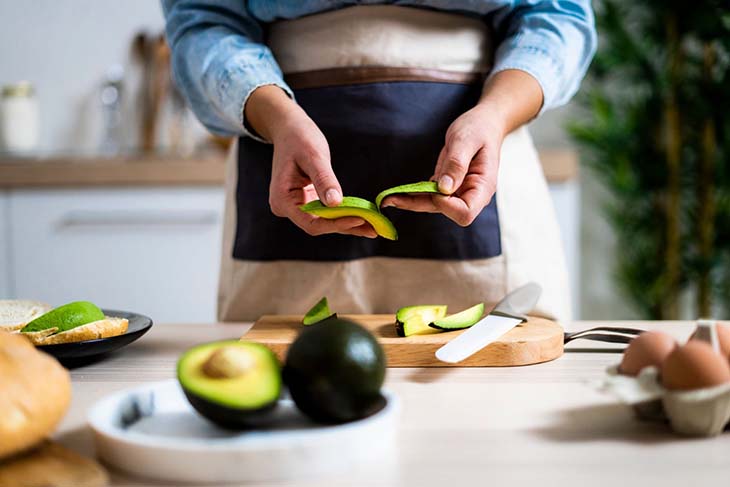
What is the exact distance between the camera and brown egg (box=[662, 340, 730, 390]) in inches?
21.3

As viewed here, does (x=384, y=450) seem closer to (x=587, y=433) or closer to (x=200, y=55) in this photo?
(x=587, y=433)

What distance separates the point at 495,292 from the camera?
3.69ft

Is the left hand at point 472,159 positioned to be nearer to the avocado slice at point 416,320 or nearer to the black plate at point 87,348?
the avocado slice at point 416,320

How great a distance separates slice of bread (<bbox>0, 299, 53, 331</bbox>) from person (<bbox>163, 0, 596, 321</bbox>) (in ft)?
1.03

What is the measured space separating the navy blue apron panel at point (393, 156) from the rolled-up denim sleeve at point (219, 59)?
0.30 ft

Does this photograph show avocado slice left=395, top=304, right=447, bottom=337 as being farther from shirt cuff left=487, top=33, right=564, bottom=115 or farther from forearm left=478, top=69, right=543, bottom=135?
shirt cuff left=487, top=33, right=564, bottom=115

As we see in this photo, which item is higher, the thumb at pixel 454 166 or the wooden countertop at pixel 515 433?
the thumb at pixel 454 166

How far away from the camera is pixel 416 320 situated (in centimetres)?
86

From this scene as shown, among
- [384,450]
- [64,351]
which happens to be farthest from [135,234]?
[384,450]

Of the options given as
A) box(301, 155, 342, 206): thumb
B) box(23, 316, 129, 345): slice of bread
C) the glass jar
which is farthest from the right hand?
the glass jar

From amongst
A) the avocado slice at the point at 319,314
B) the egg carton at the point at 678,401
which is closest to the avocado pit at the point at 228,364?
the egg carton at the point at 678,401

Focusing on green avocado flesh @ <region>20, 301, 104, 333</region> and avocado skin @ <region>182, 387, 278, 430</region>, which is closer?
avocado skin @ <region>182, 387, 278, 430</region>

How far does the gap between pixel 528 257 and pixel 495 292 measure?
0.07 meters

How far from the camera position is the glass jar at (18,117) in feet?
8.39
